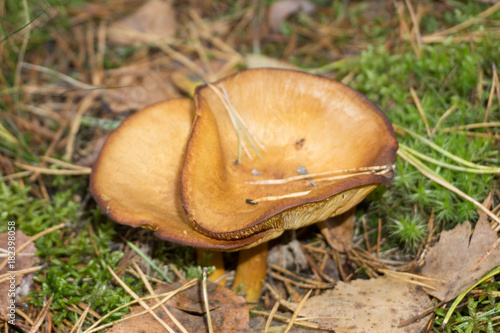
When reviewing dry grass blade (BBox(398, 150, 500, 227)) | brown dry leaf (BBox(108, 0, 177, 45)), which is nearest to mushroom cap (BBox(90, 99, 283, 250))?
dry grass blade (BBox(398, 150, 500, 227))

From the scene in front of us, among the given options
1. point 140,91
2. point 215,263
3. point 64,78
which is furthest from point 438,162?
point 64,78

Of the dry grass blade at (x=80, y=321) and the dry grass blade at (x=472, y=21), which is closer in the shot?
the dry grass blade at (x=80, y=321)

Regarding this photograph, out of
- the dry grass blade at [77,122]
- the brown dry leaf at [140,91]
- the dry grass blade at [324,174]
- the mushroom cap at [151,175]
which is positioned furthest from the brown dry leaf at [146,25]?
the dry grass blade at [324,174]

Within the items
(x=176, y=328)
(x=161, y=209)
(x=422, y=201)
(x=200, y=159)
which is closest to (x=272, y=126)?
(x=200, y=159)

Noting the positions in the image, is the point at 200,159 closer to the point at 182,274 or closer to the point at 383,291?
the point at 182,274

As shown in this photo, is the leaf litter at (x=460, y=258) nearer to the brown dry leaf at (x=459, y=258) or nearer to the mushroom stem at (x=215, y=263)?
the brown dry leaf at (x=459, y=258)

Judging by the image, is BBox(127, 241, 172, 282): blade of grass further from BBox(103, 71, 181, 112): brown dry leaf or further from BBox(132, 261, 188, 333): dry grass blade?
BBox(103, 71, 181, 112): brown dry leaf
